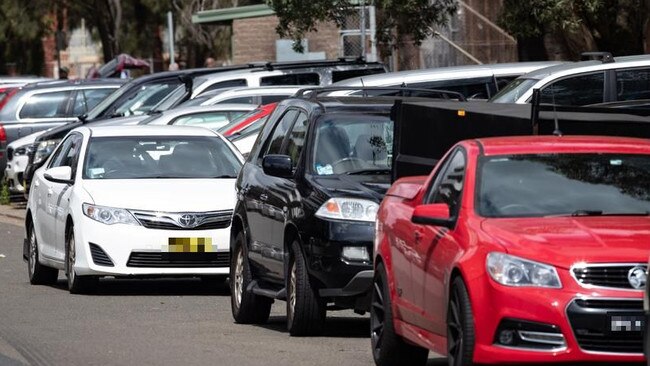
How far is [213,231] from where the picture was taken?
566 inches

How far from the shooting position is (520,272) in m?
7.68

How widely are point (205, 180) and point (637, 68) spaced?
5107 millimetres

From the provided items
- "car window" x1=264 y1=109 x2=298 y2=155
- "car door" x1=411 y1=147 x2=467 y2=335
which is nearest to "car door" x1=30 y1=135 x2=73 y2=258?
"car window" x1=264 y1=109 x2=298 y2=155

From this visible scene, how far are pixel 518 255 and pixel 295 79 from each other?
17.5 meters

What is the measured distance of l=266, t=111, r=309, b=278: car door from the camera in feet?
39.0

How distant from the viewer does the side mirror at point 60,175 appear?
596 inches

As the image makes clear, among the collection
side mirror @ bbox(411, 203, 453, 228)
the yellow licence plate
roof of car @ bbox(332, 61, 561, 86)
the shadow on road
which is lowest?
the shadow on road

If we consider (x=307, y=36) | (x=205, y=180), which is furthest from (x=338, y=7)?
(x=307, y=36)

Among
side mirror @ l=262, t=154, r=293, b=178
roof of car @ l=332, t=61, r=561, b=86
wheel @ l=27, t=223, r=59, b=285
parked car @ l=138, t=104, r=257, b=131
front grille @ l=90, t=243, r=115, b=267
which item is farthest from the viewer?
parked car @ l=138, t=104, r=257, b=131

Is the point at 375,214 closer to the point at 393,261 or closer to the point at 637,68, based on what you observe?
the point at 393,261

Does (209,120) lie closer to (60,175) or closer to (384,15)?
(384,15)

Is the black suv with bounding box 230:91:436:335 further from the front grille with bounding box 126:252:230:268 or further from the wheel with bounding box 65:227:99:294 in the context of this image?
the wheel with bounding box 65:227:99:294

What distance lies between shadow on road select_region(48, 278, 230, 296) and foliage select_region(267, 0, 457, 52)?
26.5ft

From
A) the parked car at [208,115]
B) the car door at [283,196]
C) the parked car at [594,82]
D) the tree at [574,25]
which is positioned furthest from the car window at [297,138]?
the tree at [574,25]
